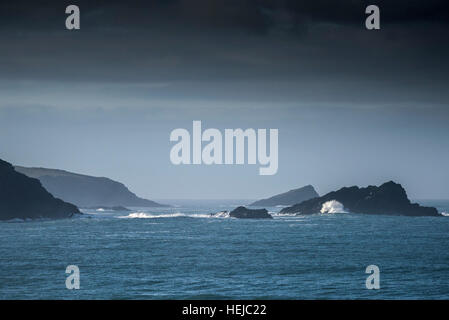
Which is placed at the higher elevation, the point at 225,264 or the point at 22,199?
the point at 22,199

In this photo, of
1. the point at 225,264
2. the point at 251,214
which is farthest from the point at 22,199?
the point at 225,264

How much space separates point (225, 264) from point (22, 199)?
12627 centimetres

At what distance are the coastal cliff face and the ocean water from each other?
53130 millimetres

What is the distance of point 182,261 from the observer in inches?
3231

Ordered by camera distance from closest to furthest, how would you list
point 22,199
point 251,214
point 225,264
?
point 225,264 < point 22,199 < point 251,214

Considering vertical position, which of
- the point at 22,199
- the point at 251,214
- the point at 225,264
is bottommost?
the point at 225,264

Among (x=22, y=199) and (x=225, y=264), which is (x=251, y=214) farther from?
(x=225, y=264)

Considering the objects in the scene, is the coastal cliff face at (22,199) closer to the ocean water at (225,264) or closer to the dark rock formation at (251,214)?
the ocean water at (225,264)

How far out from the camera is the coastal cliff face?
184 m

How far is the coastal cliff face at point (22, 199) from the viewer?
184m

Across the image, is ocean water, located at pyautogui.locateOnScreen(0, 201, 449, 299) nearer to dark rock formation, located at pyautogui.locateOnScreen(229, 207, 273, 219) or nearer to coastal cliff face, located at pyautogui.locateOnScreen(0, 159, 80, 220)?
coastal cliff face, located at pyautogui.locateOnScreen(0, 159, 80, 220)

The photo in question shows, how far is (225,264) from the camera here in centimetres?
7981

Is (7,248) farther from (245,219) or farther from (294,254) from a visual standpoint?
(245,219)
